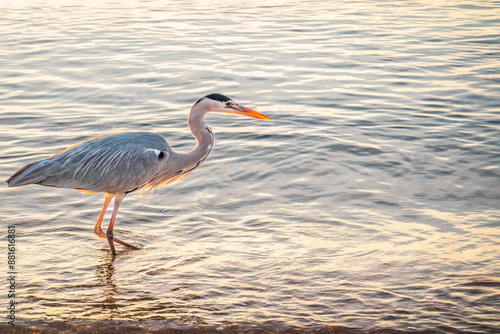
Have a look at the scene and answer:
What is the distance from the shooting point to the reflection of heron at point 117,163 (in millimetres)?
7051

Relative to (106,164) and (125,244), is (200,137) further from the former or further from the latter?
(125,244)

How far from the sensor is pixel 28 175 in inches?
272

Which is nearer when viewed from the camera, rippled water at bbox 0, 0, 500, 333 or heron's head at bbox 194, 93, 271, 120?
rippled water at bbox 0, 0, 500, 333

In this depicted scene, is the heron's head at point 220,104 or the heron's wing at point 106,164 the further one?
the heron's head at point 220,104

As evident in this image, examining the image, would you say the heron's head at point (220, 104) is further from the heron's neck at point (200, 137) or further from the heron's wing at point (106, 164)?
the heron's wing at point (106, 164)

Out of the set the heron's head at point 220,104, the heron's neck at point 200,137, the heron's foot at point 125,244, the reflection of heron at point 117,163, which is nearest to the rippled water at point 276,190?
the heron's foot at point 125,244

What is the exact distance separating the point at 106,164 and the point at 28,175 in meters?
0.80

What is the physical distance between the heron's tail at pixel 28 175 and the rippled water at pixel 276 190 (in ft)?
2.40

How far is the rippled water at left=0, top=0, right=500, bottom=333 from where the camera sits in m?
6.02

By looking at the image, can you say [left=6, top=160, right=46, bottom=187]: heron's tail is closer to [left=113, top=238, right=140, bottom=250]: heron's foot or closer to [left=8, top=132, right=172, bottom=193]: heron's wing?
[left=8, top=132, right=172, bottom=193]: heron's wing

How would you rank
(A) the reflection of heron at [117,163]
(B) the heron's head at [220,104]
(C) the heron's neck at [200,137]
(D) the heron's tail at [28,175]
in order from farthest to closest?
(C) the heron's neck at [200,137] → (B) the heron's head at [220,104] → (A) the reflection of heron at [117,163] → (D) the heron's tail at [28,175]

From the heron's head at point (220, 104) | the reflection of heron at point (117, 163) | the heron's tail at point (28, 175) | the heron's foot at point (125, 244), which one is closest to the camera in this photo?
the heron's tail at point (28, 175)

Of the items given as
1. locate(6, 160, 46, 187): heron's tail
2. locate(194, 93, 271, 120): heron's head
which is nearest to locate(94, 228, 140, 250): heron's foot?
locate(6, 160, 46, 187): heron's tail

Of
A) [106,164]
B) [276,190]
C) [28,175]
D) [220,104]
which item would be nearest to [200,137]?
[220,104]
